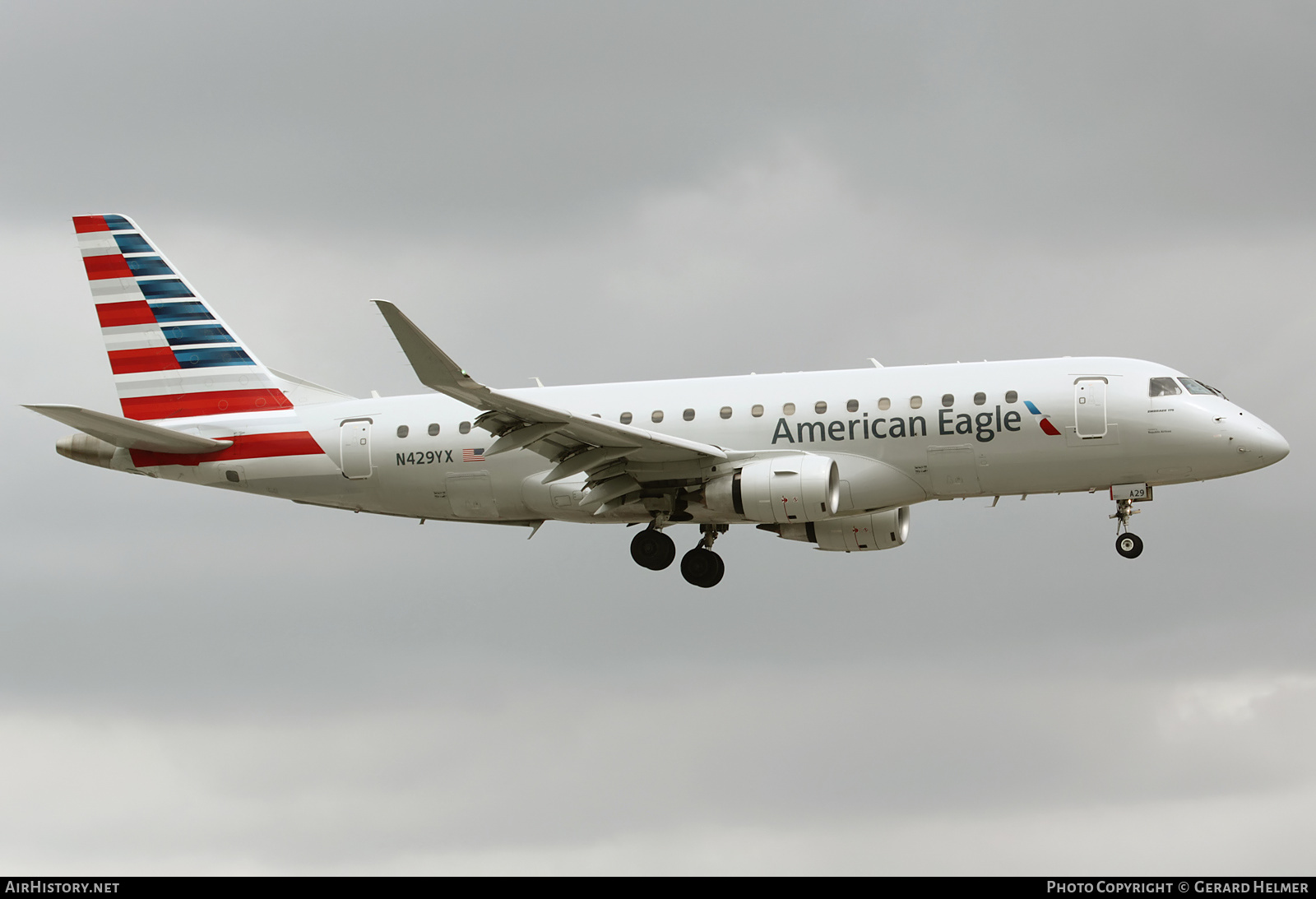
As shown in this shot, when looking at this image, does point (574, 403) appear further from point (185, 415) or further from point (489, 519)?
point (185, 415)

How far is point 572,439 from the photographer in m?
44.5

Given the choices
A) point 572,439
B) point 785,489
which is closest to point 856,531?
point 785,489

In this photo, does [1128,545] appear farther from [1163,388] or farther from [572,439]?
[572,439]

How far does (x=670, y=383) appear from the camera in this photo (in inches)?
1871

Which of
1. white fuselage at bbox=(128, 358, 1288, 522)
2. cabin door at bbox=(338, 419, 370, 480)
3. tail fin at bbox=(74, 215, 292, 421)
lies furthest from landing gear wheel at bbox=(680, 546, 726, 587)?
tail fin at bbox=(74, 215, 292, 421)

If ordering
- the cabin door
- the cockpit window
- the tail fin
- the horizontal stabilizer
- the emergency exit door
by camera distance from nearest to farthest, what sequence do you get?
the emergency exit door
the cockpit window
the horizontal stabilizer
the cabin door
the tail fin

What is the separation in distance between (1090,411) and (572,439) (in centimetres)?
1381

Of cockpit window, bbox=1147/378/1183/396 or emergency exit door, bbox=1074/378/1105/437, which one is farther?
cockpit window, bbox=1147/378/1183/396

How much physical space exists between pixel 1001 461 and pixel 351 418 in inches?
763

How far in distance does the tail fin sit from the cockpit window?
25.6 m

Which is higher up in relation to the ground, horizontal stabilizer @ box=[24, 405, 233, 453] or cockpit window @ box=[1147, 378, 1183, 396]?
cockpit window @ box=[1147, 378, 1183, 396]

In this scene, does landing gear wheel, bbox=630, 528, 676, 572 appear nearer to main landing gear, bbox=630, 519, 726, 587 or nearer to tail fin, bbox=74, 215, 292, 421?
main landing gear, bbox=630, 519, 726, 587

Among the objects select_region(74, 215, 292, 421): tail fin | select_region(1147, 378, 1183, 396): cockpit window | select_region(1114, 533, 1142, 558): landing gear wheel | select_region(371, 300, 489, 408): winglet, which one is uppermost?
select_region(74, 215, 292, 421): tail fin

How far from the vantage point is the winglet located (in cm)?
3834
